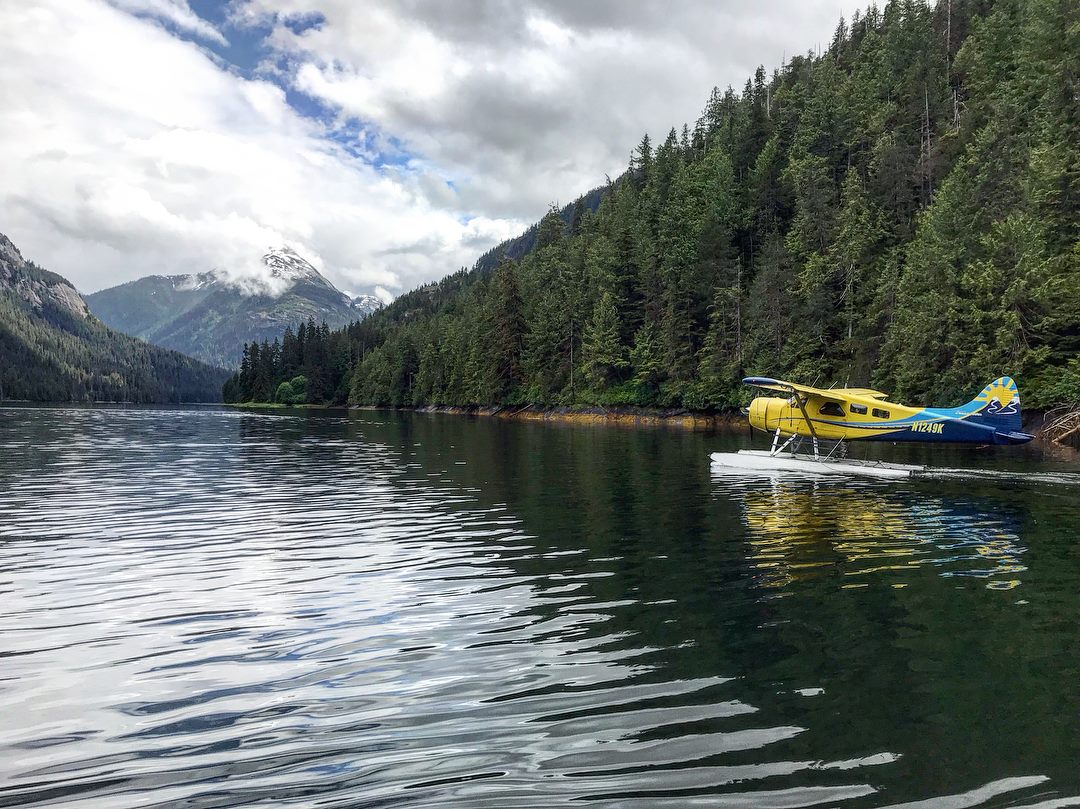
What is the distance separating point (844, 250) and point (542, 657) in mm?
65414

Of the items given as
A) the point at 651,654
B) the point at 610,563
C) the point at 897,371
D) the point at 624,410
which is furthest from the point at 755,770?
the point at 624,410

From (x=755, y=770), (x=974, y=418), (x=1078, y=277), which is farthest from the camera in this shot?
(x=1078, y=277)

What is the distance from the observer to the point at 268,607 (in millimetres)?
9523

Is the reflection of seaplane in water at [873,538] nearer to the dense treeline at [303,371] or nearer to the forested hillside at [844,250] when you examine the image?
the forested hillside at [844,250]

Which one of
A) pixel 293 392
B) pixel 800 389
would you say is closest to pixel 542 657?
pixel 800 389

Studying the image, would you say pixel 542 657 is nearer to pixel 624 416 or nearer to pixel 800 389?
pixel 800 389

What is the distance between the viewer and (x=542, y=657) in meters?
7.38

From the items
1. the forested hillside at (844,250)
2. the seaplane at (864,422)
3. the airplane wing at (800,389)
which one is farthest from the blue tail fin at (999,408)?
the forested hillside at (844,250)

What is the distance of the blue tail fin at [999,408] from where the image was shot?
79.3ft

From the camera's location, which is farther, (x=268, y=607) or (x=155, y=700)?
(x=268, y=607)

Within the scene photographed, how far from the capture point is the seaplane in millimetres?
24266

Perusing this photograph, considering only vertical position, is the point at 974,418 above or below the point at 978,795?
above

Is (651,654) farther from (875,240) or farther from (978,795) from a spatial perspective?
(875,240)

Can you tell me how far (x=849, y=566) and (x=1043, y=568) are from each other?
3186mm
